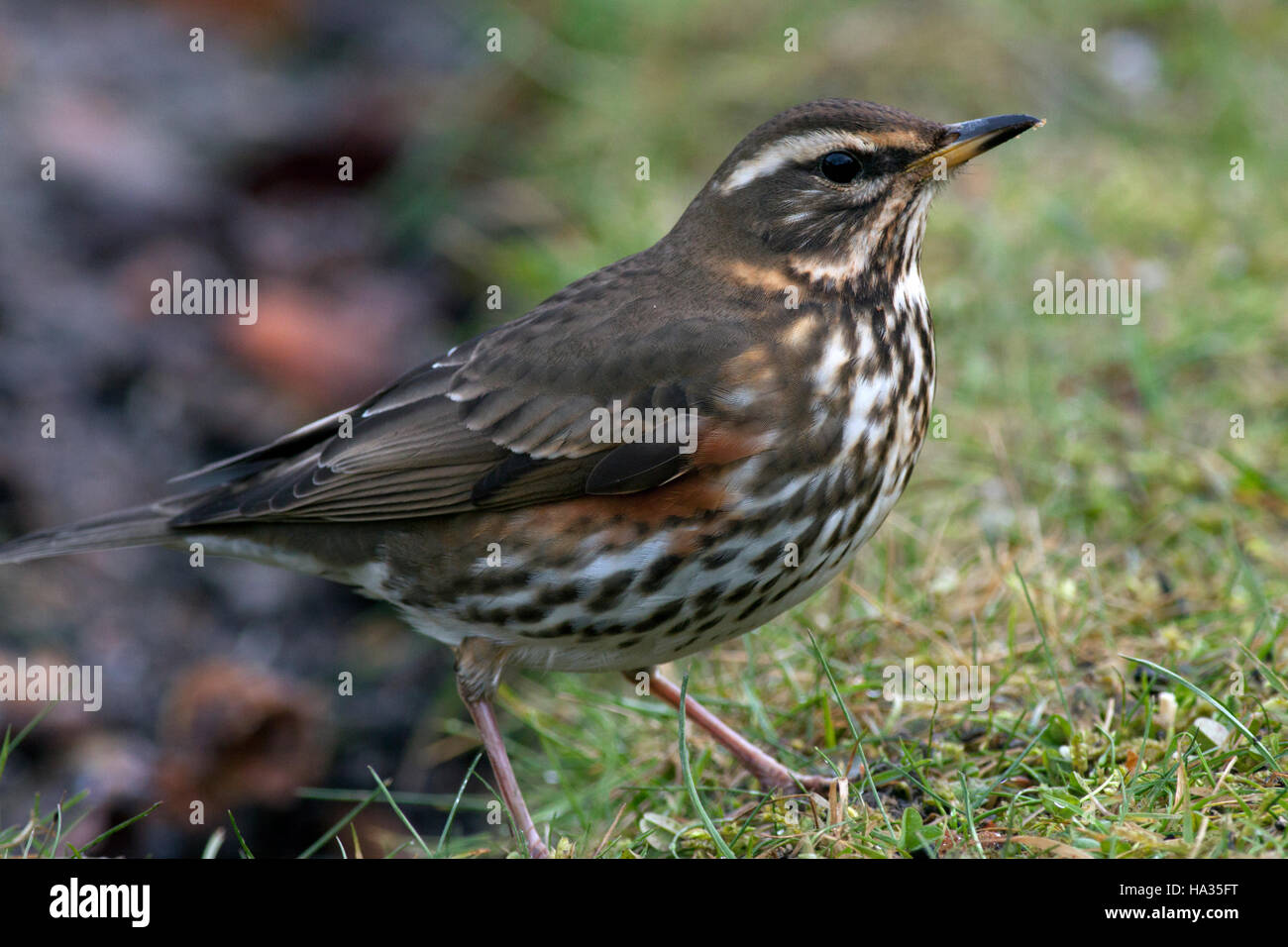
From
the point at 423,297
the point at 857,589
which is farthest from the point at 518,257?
the point at 857,589

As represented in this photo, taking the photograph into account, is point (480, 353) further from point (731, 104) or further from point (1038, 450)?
point (731, 104)

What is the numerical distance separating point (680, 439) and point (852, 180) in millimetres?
841

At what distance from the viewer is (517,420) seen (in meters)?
4.16

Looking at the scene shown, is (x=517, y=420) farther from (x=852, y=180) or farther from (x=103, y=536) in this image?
(x=103, y=536)

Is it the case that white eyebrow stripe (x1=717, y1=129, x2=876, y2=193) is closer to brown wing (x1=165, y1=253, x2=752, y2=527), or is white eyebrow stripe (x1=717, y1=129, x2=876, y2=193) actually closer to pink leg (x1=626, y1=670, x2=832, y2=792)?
brown wing (x1=165, y1=253, x2=752, y2=527)

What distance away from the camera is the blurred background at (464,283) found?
5.14 m

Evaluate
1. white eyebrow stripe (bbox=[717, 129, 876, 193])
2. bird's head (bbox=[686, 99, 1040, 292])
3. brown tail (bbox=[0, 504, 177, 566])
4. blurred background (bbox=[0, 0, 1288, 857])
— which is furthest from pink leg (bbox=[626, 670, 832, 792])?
brown tail (bbox=[0, 504, 177, 566])

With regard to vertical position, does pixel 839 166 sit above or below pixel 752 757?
above

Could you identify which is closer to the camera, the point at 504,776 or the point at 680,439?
the point at 680,439

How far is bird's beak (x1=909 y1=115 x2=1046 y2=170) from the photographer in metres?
3.92

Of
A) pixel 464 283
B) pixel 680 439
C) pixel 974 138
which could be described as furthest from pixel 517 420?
pixel 464 283

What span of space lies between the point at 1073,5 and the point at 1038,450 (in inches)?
163

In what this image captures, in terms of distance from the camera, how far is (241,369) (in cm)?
721

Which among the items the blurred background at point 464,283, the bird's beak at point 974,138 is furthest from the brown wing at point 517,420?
the blurred background at point 464,283
